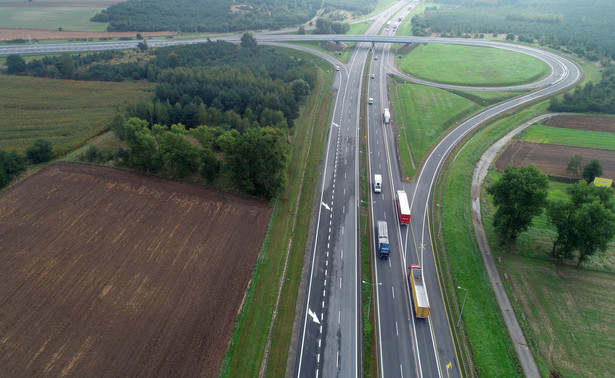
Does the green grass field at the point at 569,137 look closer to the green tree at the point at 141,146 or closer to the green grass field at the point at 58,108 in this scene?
the green tree at the point at 141,146


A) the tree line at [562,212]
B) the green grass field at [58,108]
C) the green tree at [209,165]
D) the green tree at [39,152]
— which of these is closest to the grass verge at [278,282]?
the green tree at [209,165]

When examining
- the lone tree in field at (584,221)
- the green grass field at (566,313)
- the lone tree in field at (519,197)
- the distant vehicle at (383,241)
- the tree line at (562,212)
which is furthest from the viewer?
the distant vehicle at (383,241)

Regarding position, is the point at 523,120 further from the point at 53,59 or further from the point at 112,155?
the point at 53,59

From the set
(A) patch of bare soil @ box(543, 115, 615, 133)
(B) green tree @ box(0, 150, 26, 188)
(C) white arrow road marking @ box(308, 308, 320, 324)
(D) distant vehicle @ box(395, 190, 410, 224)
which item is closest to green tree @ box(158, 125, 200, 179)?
(B) green tree @ box(0, 150, 26, 188)

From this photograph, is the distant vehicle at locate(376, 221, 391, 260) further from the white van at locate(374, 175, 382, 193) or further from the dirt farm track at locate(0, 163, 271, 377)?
the dirt farm track at locate(0, 163, 271, 377)

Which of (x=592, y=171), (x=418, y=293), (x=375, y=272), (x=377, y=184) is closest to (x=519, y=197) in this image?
(x=418, y=293)

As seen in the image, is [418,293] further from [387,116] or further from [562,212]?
[387,116]

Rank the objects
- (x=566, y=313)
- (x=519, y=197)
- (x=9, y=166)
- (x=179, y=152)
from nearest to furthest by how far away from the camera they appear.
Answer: (x=566, y=313) < (x=519, y=197) < (x=179, y=152) < (x=9, y=166)
